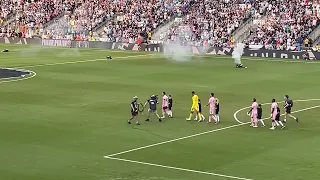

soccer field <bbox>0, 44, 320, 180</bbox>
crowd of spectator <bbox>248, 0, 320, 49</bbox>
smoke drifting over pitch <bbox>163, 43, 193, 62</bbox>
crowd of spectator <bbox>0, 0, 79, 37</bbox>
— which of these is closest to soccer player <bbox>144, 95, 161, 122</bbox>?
soccer field <bbox>0, 44, 320, 180</bbox>

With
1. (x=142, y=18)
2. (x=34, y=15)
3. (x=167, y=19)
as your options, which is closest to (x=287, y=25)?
(x=167, y=19)

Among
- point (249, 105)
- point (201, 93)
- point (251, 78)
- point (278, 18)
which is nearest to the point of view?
point (249, 105)

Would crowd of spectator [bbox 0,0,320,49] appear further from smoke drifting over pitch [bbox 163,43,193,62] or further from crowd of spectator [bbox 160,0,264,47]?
smoke drifting over pitch [bbox 163,43,193,62]

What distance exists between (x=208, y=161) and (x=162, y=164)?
1896 mm

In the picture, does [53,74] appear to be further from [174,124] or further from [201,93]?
[174,124]

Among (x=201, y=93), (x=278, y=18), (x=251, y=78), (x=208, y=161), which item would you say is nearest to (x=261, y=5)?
(x=278, y=18)

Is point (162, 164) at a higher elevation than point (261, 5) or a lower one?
lower

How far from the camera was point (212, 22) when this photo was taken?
266ft

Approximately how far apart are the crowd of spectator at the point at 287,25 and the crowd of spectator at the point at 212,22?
238cm

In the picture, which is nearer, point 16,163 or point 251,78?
point 16,163

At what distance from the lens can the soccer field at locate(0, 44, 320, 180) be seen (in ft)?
81.8

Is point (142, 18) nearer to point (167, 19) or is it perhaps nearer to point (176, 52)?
point (167, 19)

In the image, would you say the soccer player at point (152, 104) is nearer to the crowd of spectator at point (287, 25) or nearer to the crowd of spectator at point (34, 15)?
the crowd of spectator at point (287, 25)

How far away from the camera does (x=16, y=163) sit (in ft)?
84.3
